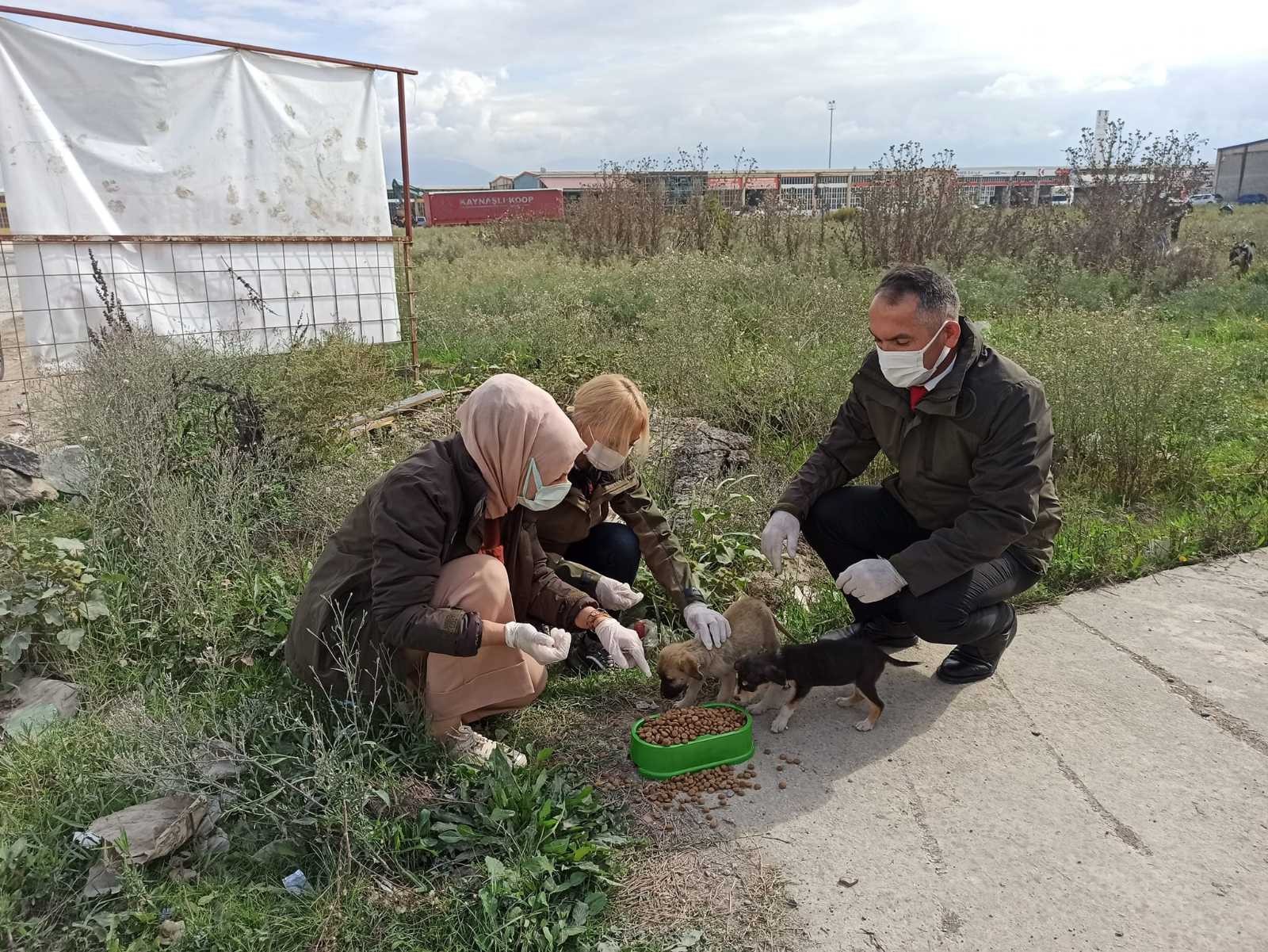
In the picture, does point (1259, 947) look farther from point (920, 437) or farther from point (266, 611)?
point (266, 611)

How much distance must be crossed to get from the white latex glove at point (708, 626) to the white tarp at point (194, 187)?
525cm

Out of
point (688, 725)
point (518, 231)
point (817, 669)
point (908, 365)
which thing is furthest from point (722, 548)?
point (518, 231)

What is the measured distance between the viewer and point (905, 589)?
3465 mm

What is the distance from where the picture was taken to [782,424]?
20.7 ft

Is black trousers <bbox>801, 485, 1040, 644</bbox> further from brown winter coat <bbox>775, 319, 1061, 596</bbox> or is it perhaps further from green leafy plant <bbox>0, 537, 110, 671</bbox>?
green leafy plant <bbox>0, 537, 110, 671</bbox>

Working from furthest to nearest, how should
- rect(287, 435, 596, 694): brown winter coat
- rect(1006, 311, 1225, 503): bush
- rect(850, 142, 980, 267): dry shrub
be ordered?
rect(850, 142, 980, 267): dry shrub
rect(1006, 311, 1225, 503): bush
rect(287, 435, 596, 694): brown winter coat

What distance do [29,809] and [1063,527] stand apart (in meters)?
4.84

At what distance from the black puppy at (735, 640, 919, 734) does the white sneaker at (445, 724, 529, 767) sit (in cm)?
93

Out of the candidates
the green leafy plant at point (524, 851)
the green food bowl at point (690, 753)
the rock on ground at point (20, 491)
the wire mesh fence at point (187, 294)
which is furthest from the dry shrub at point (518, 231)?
the green leafy plant at point (524, 851)

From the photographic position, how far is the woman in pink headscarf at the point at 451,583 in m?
2.80

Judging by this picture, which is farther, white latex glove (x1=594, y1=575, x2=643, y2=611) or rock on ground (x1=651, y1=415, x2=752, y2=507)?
rock on ground (x1=651, y1=415, x2=752, y2=507)

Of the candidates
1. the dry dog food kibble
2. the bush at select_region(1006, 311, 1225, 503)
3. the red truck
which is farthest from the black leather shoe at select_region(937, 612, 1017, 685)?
the red truck

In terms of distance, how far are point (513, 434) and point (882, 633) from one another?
195 centimetres

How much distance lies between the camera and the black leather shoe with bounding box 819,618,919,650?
379 centimetres
